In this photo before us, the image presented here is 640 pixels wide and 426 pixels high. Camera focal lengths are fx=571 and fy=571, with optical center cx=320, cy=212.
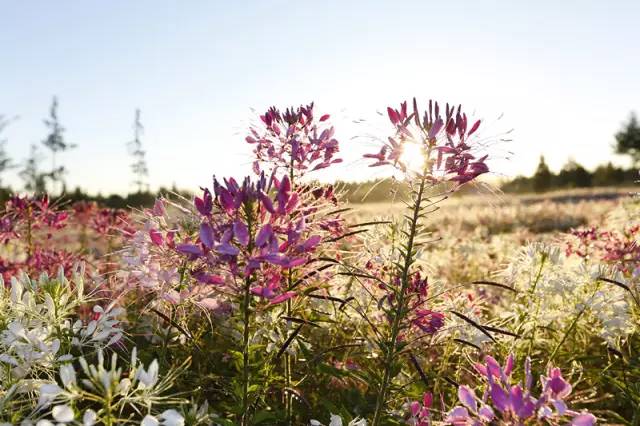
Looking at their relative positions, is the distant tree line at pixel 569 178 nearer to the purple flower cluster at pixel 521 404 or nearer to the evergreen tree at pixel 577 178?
the evergreen tree at pixel 577 178

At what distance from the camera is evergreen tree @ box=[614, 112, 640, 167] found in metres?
53.8

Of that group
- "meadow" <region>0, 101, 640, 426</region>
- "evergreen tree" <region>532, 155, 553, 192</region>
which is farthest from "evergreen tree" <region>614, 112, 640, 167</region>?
"meadow" <region>0, 101, 640, 426</region>

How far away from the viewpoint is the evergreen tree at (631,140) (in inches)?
2117

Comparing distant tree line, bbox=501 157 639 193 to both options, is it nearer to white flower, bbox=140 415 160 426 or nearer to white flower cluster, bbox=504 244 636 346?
white flower cluster, bbox=504 244 636 346

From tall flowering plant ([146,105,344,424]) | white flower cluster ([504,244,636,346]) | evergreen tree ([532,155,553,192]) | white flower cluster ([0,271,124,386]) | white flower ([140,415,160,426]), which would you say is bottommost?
white flower cluster ([504,244,636,346])

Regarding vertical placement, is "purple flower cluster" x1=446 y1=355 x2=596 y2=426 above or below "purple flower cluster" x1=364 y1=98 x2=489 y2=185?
below

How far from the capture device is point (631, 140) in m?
53.8

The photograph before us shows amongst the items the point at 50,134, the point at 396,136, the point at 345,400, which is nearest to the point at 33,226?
the point at 345,400

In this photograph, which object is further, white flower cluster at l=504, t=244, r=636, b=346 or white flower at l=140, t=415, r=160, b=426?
white flower cluster at l=504, t=244, r=636, b=346

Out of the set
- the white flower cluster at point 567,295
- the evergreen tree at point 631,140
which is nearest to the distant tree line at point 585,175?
the evergreen tree at point 631,140

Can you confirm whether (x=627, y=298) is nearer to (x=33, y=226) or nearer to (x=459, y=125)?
(x=459, y=125)

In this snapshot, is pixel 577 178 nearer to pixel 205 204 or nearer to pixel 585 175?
pixel 585 175

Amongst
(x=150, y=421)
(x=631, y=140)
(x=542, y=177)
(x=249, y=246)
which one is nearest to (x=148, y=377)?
(x=150, y=421)

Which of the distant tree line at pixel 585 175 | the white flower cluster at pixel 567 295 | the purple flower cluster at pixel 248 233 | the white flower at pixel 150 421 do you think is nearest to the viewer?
the white flower at pixel 150 421
